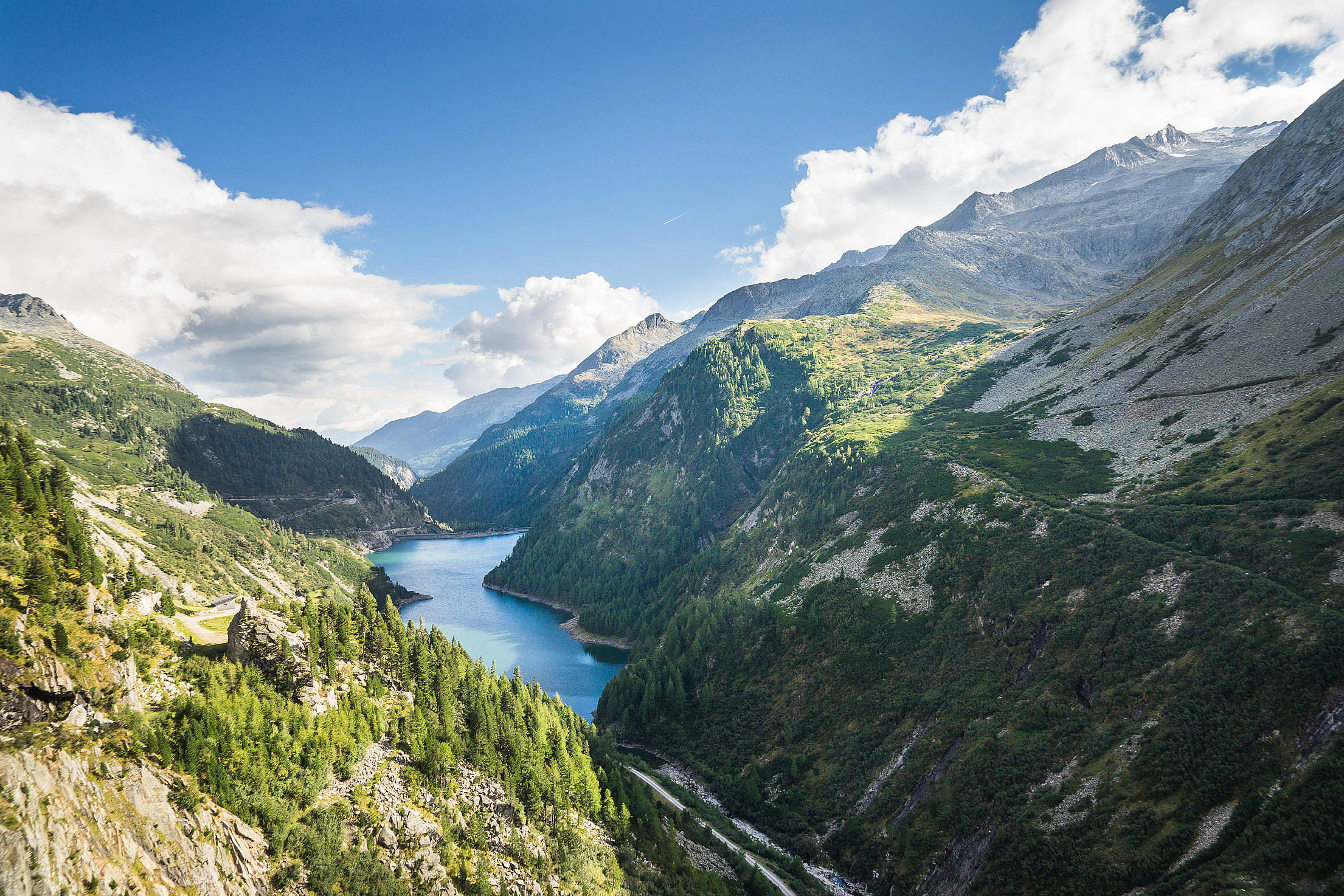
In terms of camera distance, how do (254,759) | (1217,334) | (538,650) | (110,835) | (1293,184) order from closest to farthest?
(110,835)
(254,759)
(1217,334)
(538,650)
(1293,184)

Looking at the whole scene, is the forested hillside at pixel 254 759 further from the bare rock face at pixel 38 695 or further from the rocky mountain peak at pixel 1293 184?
the rocky mountain peak at pixel 1293 184

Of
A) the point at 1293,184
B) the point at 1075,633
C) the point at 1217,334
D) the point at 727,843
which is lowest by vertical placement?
Answer: the point at 727,843

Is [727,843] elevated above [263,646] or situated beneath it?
situated beneath

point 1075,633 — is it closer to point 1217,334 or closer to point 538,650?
point 1217,334

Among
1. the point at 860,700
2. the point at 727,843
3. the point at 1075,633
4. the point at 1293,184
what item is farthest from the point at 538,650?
the point at 1293,184

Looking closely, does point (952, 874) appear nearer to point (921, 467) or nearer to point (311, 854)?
point (311, 854)

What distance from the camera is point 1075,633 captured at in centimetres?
6369

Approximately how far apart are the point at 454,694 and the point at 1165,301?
19521 centimetres

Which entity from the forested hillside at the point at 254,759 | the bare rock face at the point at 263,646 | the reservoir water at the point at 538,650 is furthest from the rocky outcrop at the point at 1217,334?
the reservoir water at the point at 538,650

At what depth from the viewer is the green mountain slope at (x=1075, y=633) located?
42.2 m

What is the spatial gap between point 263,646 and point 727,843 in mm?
57530

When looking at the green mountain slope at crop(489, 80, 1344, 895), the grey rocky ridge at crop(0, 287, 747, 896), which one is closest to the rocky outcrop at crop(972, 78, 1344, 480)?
the green mountain slope at crop(489, 80, 1344, 895)

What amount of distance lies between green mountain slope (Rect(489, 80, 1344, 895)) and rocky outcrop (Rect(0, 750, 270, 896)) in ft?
184

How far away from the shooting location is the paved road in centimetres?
6053
